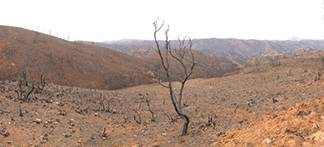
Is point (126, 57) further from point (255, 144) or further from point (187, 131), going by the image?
point (255, 144)

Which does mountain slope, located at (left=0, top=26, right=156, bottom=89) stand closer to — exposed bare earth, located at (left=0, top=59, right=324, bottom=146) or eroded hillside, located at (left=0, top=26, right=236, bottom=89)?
eroded hillside, located at (left=0, top=26, right=236, bottom=89)

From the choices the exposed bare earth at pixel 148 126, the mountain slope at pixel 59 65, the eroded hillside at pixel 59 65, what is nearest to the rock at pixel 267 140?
the exposed bare earth at pixel 148 126

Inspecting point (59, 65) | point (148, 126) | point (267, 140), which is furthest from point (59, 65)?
point (267, 140)

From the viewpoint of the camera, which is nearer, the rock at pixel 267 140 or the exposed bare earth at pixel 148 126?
the rock at pixel 267 140

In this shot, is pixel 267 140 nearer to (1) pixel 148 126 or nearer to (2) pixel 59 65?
(1) pixel 148 126

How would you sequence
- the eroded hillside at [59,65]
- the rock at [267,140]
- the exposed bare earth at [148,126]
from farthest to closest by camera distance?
the eroded hillside at [59,65]
the exposed bare earth at [148,126]
the rock at [267,140]

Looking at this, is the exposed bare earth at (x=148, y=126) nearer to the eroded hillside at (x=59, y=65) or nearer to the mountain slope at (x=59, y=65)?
the eroded hillside at (x=59, y=65)

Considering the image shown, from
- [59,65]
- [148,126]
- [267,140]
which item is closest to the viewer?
[267,140]

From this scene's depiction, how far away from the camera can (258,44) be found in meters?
130

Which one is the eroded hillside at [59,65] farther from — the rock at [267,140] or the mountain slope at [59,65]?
the rock at [267,140]

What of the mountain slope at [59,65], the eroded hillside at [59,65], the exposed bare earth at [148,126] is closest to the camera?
the exposed bare earth at [148,126]

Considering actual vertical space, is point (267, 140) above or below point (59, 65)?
below

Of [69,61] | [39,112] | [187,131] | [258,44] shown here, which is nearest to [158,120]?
[187,131]

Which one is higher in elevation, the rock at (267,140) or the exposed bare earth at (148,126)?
the rock at (267,140)
